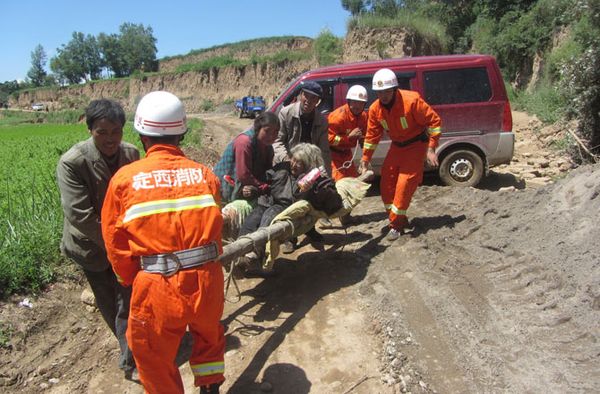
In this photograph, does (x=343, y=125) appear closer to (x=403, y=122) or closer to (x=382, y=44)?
(x=403, y=122)

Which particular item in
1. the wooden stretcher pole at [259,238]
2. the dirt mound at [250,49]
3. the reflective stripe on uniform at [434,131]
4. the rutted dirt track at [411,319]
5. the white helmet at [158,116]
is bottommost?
the rutted dirt track at [411,319]

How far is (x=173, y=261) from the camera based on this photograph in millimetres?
2240

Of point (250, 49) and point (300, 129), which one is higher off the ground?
point (250, 49)

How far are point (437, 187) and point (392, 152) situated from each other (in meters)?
2.10

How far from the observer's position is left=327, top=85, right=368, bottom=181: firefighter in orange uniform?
5.95m

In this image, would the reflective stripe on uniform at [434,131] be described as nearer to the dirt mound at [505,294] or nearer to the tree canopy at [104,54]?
the dirt mound at [505,294]

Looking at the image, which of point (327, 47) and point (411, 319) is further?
point (327, 47)

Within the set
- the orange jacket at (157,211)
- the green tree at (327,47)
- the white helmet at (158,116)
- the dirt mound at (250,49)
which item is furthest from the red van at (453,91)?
the dirt mound at (250,49)

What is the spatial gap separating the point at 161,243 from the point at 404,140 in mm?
3625

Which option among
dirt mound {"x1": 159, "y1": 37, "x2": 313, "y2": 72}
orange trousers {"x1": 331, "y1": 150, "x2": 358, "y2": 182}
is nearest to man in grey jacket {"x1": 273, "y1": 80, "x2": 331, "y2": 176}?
orange trousers {"x1": 331, "y1": 150, "x2": 358, "y2": 182}

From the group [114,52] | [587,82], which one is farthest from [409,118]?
[114,52]

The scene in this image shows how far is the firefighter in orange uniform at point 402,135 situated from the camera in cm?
498

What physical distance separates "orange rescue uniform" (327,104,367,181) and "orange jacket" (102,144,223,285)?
3.73 metres

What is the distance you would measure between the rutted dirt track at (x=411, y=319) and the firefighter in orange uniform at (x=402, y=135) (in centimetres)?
47
